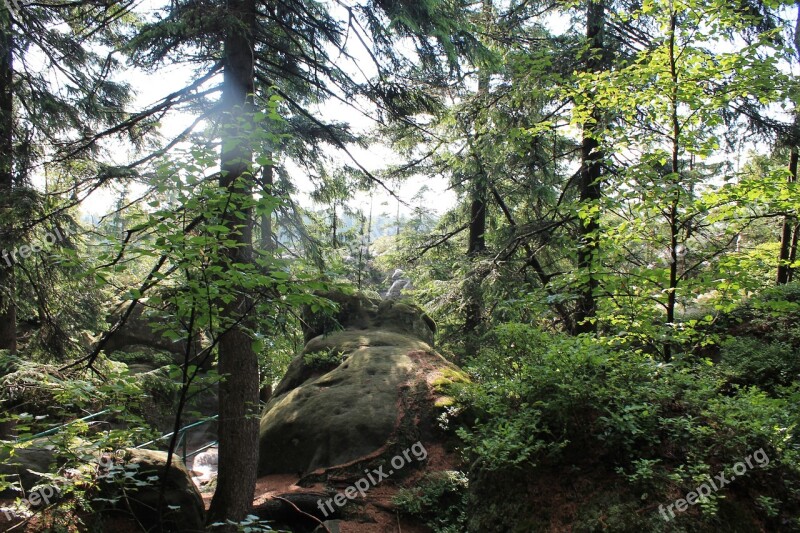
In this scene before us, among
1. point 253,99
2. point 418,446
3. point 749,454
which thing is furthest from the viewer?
point 418,446

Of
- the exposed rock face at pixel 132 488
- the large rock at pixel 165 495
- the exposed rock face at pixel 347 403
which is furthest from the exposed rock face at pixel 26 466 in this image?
the exposed rock face at pixel 347 403

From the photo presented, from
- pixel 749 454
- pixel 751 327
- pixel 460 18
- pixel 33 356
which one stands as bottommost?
pixel 33 356

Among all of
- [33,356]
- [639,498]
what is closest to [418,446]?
[639,498]

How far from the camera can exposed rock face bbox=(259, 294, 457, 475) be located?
26.7 ft

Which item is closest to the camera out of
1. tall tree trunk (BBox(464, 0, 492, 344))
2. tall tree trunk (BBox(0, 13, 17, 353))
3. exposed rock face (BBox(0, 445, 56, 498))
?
exposed rock face (BBox(0, 445, 56, 498))

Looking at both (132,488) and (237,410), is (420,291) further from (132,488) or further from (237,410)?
(132,488)

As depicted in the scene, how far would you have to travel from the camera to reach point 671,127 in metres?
5.29

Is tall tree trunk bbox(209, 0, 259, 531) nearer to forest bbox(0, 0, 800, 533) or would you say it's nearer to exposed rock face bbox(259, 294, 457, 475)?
forest bbox(0, 0, 800, 533)

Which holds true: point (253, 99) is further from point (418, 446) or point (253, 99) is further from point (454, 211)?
point (454, 211)

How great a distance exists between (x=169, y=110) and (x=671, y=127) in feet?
21.1

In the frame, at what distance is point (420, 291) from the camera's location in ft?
40.2

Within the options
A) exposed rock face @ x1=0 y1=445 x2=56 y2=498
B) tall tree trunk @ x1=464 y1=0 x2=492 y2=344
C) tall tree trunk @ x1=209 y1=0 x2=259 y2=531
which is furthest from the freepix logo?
tall tree trunk @ x1=464 y1=0 x2=492 y2=344

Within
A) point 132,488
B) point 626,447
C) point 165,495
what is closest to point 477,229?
point 626,447

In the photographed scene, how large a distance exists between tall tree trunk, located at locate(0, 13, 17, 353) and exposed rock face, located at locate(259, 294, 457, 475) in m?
4.60
